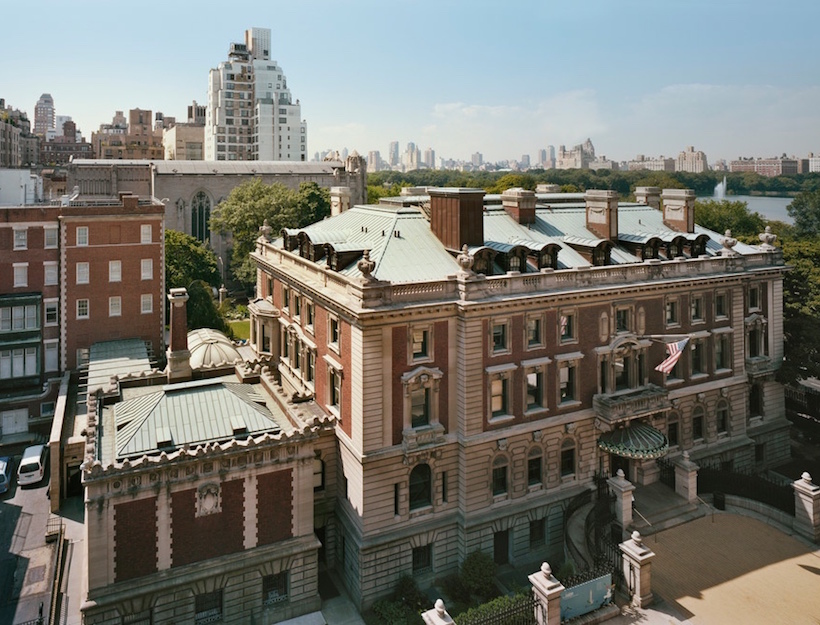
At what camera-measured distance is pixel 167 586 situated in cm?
2744

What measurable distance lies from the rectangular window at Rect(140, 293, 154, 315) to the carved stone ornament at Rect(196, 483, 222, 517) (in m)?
31.1

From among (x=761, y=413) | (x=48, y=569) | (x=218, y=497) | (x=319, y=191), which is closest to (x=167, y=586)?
(x=218, y=497)

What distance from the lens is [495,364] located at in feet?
109

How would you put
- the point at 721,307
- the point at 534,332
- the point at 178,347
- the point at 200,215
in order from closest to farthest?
the point at 534,332
the point at 178,347
the point at 721,307
the point at 200,215

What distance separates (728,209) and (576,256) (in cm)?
7482

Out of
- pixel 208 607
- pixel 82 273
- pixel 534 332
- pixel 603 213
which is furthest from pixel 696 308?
pixel 82 273

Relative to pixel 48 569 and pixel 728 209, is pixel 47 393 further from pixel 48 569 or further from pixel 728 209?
pixel 728 209

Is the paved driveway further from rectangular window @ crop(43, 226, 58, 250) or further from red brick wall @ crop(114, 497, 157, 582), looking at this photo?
rectangular window @ crop(43, 226, 58, 250)

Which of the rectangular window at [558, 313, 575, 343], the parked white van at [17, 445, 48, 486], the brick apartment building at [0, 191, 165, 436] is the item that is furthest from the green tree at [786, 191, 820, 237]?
the parked white van at [17, 445, 48, 486]

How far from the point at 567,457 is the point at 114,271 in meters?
40.7

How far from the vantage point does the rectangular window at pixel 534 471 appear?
115ft

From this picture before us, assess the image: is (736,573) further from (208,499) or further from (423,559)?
(208,499)

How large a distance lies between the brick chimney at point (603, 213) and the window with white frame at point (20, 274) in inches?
1761

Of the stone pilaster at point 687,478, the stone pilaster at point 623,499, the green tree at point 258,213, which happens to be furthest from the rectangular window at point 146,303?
the stone pilaster at point 687,478
